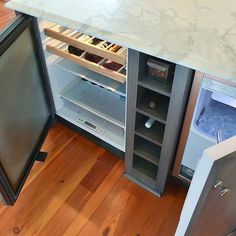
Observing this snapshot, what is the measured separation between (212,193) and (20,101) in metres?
1.00

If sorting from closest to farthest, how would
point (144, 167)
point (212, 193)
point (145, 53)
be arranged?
point (212, 193) → point (145, 53) → point (144, 167)

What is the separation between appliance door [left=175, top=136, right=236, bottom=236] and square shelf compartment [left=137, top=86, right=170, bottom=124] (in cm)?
44

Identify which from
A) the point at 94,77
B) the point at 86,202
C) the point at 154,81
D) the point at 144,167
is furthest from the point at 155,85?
the point at 86,202

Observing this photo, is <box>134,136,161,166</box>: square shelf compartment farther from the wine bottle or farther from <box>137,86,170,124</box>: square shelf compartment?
<box>137,86,170,124</box>: square shelf compartment

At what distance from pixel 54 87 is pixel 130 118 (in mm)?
588

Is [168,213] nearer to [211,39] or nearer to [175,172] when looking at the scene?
[175,172]

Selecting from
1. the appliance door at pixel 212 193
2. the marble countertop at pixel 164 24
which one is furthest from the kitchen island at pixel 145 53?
the appliance door at pixel 212 193

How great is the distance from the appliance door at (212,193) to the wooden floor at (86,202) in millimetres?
538

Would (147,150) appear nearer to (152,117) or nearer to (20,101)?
(152,117)

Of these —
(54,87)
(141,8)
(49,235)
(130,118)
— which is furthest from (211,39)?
(49,235)

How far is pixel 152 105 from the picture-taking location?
1174mm

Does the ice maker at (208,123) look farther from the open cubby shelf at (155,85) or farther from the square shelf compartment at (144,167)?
the square shelf compartment at (144,167)

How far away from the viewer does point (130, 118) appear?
1220 millimetres

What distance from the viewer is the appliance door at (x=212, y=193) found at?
52 centimetres
